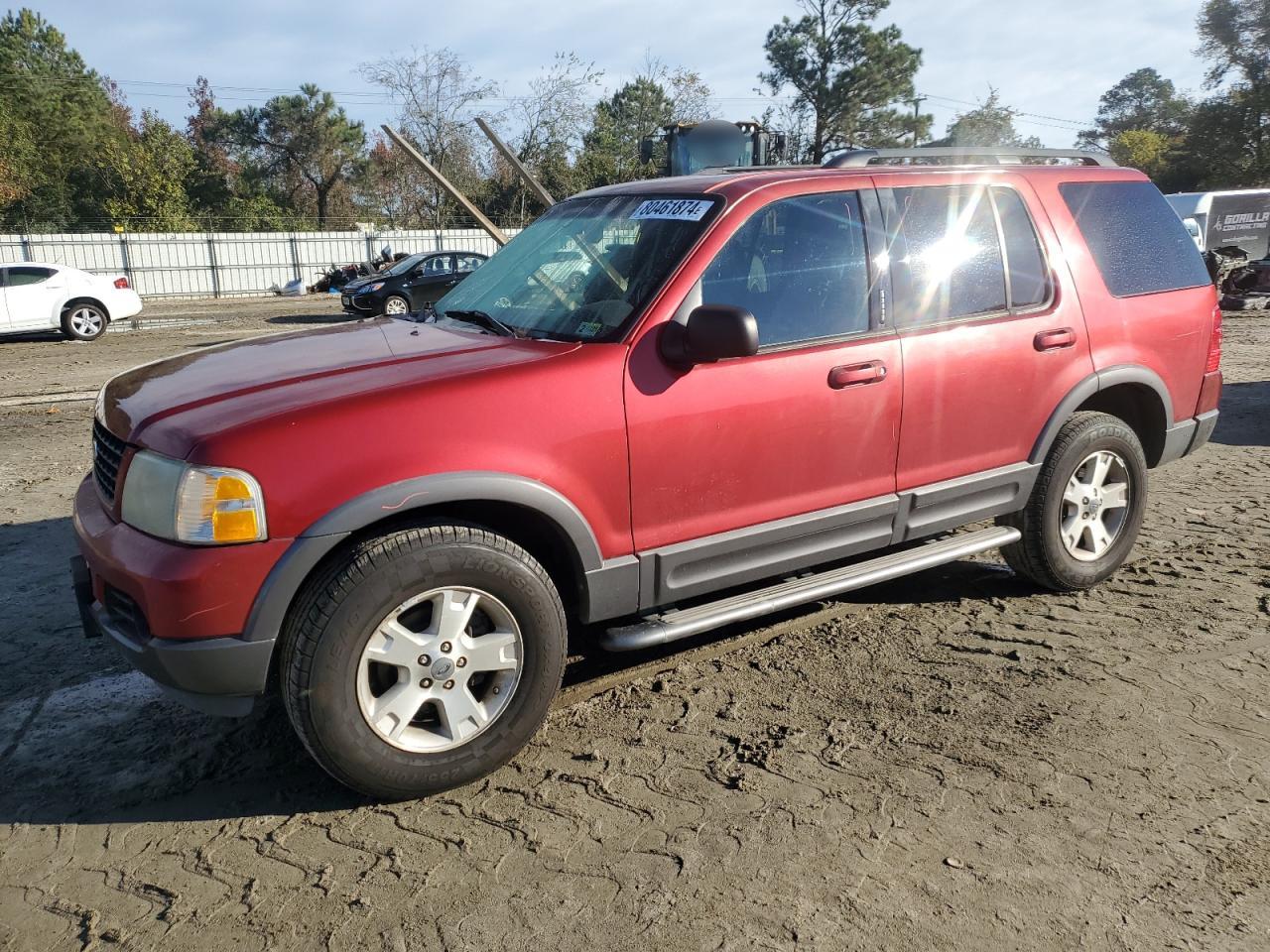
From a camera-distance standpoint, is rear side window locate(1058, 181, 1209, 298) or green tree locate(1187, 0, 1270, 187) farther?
green tree locate(1187, 0, 1270, 187)

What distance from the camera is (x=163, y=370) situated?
361 centimetres

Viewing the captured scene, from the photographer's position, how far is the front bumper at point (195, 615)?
2.71 metres

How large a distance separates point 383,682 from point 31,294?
658 inches

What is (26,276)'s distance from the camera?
16547 mm

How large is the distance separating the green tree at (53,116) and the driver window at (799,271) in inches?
1609

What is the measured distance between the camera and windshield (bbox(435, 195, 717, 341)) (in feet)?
11.4

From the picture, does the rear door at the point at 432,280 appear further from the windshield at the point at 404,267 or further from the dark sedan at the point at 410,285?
the windshield at the point at 404,267

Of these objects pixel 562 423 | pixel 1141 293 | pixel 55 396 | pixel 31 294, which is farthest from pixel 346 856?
pixel 31 294

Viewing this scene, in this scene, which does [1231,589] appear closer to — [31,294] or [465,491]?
[465,491]

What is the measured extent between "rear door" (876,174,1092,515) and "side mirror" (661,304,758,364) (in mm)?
917

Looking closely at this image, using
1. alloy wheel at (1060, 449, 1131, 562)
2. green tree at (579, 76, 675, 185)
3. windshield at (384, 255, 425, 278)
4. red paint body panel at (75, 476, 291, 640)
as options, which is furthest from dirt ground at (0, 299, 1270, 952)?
green tree at (579, 76, 675, 185)

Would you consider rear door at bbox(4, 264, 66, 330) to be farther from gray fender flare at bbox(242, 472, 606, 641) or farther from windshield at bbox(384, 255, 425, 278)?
gray fender flare at bbox(242, 472, 606, 641)

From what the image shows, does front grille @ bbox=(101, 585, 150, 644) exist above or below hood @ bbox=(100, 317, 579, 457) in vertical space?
below

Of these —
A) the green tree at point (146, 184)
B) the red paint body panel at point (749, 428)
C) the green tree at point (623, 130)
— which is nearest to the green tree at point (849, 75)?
the green tree at point (623, 130)
